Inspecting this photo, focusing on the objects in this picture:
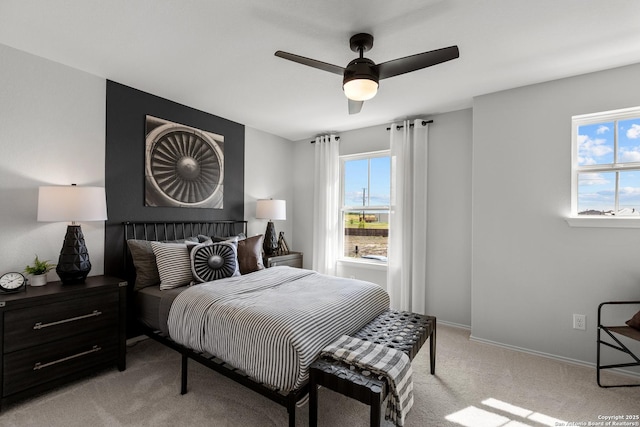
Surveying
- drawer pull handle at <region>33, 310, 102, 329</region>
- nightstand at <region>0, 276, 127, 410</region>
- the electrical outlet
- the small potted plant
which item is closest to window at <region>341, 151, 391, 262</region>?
the electrical outlet

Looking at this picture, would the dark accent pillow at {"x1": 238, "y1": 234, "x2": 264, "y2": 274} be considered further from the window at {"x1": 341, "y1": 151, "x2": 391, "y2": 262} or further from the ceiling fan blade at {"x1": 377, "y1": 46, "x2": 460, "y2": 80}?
the ceiling fan blade at {"x1": 377, "y1": 46, "x2": 460, "y2": 80}

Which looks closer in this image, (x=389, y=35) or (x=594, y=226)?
(x=389, y=35)

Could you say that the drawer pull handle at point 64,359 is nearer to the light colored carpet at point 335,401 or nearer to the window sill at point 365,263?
the light colored carpet at point 335,401

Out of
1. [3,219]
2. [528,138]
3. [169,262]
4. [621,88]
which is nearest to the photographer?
[3,219]

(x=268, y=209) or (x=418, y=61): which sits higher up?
(x=418, y=61)

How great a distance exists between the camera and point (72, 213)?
2271 millimetres

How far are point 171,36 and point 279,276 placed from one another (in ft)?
7.11

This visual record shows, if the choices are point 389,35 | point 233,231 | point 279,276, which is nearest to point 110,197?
point 233,231

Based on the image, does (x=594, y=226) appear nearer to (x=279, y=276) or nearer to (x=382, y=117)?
(x=382, y=117)

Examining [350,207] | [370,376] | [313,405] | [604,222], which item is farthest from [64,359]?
[604,222]

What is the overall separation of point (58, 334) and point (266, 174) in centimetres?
308

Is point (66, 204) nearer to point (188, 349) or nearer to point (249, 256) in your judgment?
point (188, 349)

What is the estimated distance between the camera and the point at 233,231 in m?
4.09

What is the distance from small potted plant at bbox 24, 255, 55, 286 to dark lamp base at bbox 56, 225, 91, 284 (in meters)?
0.10
